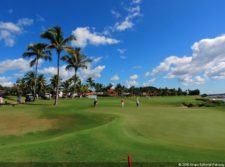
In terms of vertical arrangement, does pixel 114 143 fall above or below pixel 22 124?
below

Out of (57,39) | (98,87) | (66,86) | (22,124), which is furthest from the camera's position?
(98,87)

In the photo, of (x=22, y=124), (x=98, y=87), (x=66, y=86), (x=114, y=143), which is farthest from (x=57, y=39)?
(x=98, y=87)

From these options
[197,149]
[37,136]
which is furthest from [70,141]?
[197,149]

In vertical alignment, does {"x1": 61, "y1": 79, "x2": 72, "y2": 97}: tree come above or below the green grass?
above

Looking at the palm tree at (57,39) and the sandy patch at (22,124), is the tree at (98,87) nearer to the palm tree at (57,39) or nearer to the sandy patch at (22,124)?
the palm tree at (57,39)

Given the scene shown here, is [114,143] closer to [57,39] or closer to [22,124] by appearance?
[22,124]

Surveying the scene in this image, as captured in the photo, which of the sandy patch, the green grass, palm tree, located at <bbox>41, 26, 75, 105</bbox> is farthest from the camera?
palm tree, located at <bbox>41, 26, 75, 105</bbox>

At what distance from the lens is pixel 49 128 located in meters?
20.0

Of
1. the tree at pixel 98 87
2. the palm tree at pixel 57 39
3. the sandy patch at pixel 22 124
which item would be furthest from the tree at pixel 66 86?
the sandy patch at pixel 22 124

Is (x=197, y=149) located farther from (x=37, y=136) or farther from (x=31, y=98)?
(x=31, y=98)

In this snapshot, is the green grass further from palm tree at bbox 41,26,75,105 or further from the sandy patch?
palm tree at bbox 41,26,75,105

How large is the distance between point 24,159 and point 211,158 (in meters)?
7.70

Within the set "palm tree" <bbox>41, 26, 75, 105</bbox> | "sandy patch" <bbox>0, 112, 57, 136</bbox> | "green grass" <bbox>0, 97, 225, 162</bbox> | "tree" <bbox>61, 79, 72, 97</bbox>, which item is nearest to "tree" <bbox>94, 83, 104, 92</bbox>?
"tree" <bbox>61, 79, 72, 97</bbox>

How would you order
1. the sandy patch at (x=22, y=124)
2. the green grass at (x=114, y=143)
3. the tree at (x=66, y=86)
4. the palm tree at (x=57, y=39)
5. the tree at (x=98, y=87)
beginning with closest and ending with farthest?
1. the green grass at (x=114, y=143)
2. the sandy patch at (x=22, y=124)
3. the palm tree at (x=57, y=39)
4. the tree at (x=66, y=86)
5. the tree at (x=98, y=87)
